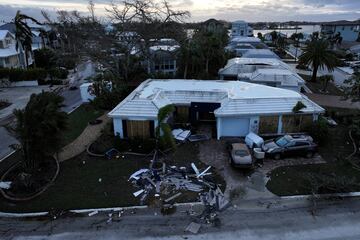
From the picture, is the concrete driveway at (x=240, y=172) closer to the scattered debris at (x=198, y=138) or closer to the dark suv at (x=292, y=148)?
the dark suv at (x=292, y=148)

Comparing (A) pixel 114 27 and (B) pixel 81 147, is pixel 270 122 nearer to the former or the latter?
(B) pixel 81 147

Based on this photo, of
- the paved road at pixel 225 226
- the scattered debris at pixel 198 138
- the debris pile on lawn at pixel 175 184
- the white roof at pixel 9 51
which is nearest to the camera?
the paved road at pixel 225 226

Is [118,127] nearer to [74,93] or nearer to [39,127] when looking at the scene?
[39,127]

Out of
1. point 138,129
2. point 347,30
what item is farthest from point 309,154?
point 347,30

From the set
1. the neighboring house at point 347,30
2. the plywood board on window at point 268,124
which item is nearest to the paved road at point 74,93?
the plywood board on window at point 268,124

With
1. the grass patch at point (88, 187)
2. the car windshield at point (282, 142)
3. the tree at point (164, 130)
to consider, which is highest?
the tree at point (164, 130)

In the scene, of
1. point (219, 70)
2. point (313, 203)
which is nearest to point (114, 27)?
point (219, 70)
